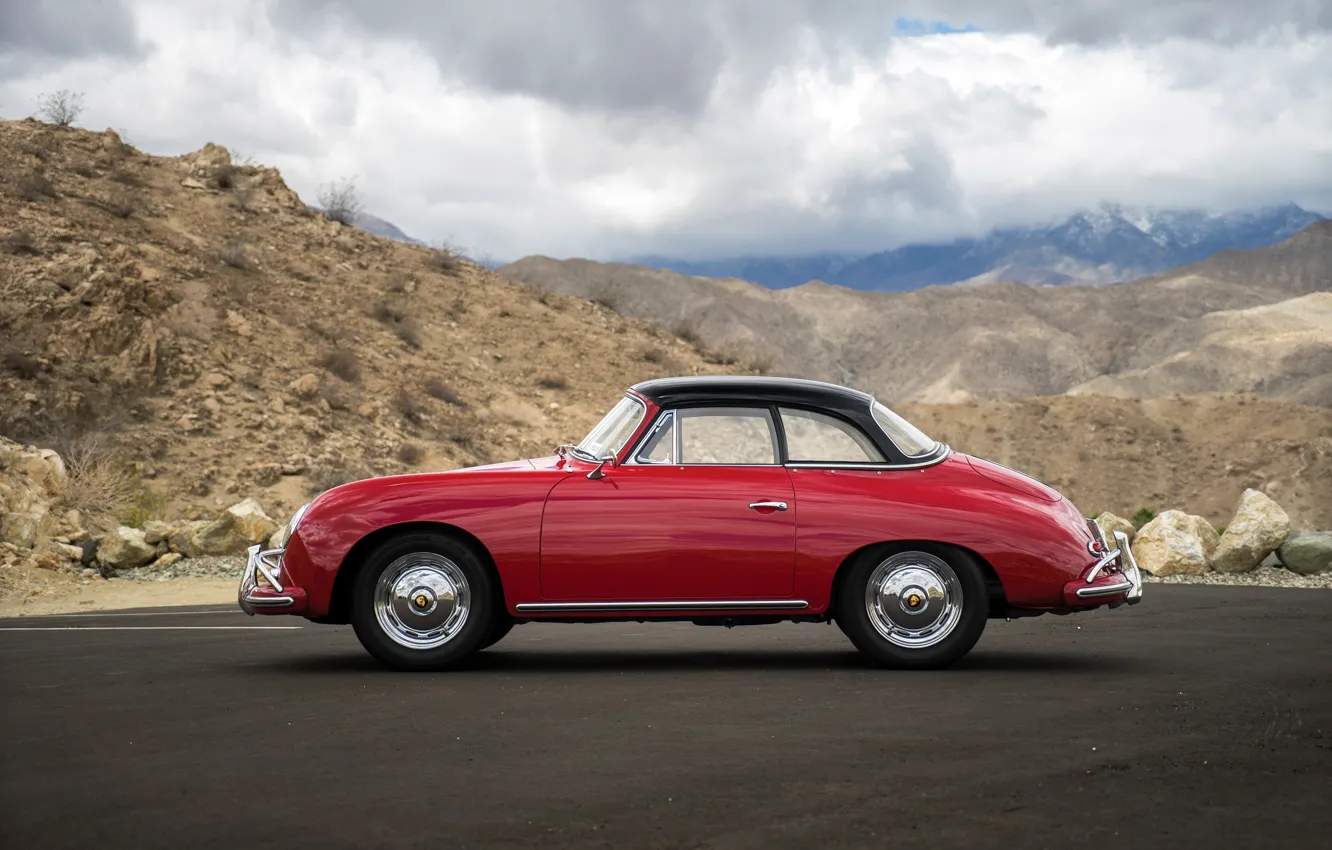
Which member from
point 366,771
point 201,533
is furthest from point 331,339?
point 366,771

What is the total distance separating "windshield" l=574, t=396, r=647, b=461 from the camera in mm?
9367

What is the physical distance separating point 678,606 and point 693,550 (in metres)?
0.36

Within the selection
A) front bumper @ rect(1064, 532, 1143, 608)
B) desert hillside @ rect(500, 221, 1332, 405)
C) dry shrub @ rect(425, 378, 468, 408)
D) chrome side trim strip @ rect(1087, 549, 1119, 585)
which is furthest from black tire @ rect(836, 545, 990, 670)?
desert hillside @ rect(500, 221, 1332, 405)

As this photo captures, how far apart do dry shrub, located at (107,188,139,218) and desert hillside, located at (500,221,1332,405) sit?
59.1 metres

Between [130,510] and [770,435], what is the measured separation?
63.3ft

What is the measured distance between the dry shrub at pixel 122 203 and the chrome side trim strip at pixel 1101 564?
41.3 m

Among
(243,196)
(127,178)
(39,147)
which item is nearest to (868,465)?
(127,178)

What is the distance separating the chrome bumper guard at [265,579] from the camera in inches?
366

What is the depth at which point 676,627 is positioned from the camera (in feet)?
42.5

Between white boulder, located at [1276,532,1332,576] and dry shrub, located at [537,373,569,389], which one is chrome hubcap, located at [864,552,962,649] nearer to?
white boulder, located at [1276,532,1332,576]

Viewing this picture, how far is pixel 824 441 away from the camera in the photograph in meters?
9.25

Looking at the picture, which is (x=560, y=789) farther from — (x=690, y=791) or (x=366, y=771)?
(x=366, y=771)

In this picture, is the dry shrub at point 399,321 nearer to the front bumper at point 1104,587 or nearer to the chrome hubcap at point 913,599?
the chrome hubcap at point 913,599

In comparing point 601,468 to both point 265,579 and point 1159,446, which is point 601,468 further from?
point 1159,446
